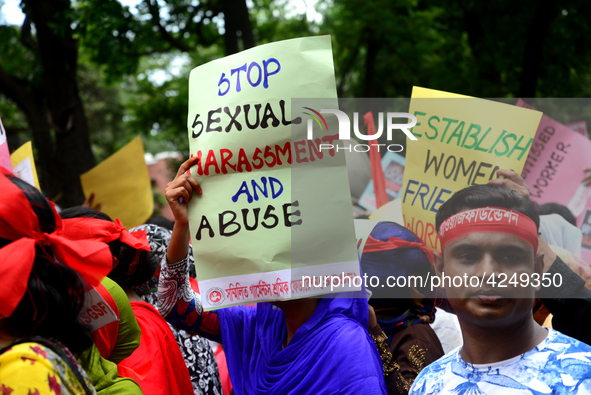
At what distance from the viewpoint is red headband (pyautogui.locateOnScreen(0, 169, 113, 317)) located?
1.29 m

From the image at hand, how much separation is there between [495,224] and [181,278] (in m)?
1.25

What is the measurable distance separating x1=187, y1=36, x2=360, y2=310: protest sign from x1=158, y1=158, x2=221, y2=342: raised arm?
0.06 metres

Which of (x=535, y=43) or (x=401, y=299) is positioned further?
(x=535, y=43)

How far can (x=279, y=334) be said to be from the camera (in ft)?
7.09

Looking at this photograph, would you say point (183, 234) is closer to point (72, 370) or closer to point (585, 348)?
point (72, 370)

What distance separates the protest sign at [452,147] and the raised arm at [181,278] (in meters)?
1.22

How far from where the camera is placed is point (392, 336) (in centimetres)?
255

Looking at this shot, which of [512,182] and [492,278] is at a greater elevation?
[512,182]

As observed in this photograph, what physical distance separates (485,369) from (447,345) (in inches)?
43.8

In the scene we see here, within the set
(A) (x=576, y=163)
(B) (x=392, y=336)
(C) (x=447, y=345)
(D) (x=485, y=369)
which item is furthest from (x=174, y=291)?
(A) (x=576, y=163)

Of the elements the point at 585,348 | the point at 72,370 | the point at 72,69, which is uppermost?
the point at 72,69

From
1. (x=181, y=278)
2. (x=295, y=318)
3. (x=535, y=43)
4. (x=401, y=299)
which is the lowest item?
(x=401, y=299)

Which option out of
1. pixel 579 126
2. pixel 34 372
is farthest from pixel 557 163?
pixel 34 372

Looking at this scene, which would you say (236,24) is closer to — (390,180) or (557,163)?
(390,180)
